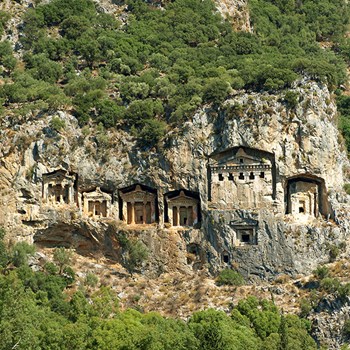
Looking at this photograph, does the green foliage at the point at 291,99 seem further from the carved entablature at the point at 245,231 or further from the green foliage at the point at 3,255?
the green foliage at the point at 3,255

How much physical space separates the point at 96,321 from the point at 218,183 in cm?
1951

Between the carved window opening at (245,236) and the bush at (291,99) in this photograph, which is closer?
the carved window opening at (245,236)

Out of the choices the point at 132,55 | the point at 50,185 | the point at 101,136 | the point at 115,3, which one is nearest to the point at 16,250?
the point at 50,185

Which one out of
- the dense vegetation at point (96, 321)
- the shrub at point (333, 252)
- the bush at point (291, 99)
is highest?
the bush at point (291, 99)

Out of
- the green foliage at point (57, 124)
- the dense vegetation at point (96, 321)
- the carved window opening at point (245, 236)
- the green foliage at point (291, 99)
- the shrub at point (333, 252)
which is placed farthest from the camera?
→ the green foliage at point (57, 124)

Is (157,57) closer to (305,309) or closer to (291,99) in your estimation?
(291,99)

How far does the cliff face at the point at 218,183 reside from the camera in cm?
8238

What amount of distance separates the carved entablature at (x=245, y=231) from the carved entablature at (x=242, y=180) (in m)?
1.28

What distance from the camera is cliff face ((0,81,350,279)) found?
82.4 meters

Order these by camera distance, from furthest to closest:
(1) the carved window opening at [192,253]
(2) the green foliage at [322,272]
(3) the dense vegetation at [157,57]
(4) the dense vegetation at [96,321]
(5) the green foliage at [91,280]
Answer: (3) the dense vegetation at [157,57], (1) the carved window opening at [192,253], (5) the green foliage at [91,280], (2) the green foliage at [322,272], (4) the dense vegetation at [96,321]

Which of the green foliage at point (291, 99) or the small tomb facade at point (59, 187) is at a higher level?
the green foliage at point (291, 99)

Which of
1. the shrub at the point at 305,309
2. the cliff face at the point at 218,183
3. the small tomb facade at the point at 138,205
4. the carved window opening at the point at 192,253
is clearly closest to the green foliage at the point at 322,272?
the cliff face at the point at 218,183

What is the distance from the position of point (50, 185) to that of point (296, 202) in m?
20.7

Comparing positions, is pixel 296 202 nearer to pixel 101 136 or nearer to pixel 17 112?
pixel 101 136
